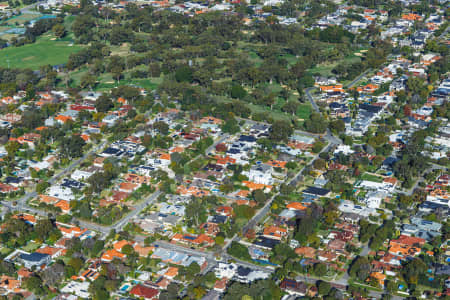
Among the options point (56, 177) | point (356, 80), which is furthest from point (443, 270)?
point (356, 80)

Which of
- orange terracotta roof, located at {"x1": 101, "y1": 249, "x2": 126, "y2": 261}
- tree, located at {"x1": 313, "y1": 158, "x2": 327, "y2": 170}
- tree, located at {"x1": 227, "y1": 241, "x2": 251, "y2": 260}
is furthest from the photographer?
tree, located at {"x1": 313, "y1": 158, "x2": 327, "y2": 170}

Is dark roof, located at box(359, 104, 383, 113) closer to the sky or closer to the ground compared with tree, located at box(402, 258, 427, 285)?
closer to the sky

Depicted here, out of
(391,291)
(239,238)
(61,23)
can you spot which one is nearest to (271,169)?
(239,238)

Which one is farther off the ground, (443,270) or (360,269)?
(360,269)

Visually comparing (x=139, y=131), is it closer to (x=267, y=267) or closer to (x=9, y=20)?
(x=267, y=267)

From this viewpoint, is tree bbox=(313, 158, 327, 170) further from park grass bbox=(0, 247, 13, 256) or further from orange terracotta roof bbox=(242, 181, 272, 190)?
park grass bbox=(0, 247, 13, 256)

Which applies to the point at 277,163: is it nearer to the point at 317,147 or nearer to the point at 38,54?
the point at 317,147

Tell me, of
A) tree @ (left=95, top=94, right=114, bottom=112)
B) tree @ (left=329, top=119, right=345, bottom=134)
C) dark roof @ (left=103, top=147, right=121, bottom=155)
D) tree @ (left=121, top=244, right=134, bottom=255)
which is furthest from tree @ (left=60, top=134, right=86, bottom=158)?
tree @ (left=329, top=119, right=345, bottom=134)

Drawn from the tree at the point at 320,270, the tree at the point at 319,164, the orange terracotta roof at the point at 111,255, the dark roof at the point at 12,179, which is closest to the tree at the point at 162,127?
the dark roof at the point at 12,179
